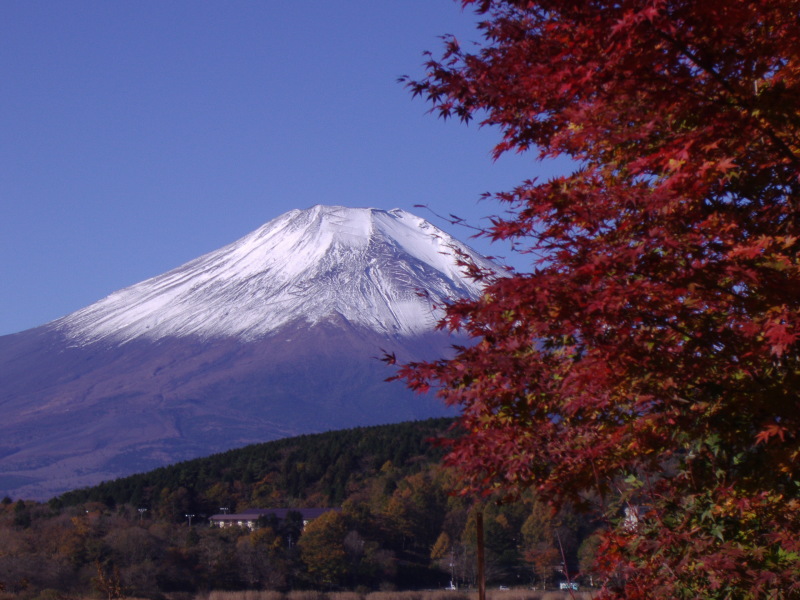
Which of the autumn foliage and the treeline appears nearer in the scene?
the autumn foliage

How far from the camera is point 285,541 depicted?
53.7 m

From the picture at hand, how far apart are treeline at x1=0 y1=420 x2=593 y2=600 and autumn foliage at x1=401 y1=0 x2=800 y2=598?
2310 cm

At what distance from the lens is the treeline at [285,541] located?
39.0 metres

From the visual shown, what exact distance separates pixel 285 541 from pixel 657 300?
167 ft

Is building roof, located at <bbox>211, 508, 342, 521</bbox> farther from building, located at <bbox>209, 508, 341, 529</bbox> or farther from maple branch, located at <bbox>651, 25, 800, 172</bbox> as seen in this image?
maple branch, located at <bbox>651, 25, 800, 172</bbox>

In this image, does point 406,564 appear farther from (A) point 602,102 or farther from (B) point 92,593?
(A) point 602,102

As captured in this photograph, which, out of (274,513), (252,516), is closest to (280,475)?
(252,516)

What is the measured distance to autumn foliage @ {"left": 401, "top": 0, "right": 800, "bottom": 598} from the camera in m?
5.07

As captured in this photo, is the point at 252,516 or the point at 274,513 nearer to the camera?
the point at 274,513

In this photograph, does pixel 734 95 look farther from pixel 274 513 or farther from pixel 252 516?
pixel 252 516

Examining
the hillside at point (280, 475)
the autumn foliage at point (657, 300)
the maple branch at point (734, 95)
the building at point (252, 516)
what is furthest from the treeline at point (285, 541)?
the maple branch at point (734, 95)

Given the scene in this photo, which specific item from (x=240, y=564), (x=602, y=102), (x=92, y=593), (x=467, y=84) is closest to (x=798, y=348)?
(x=602, y=102)

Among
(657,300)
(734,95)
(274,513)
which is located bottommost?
(274,513)

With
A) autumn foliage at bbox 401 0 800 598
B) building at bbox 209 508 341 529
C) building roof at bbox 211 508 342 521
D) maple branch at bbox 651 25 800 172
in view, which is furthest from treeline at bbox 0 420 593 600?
maple branch at bbox 651 25 800 172
